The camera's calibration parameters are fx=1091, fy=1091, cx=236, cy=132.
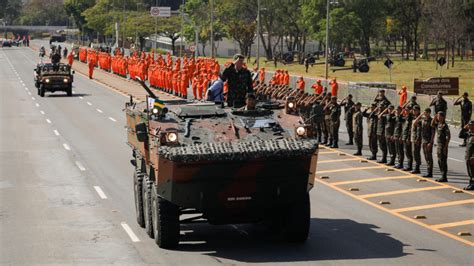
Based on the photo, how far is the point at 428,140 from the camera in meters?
26.8

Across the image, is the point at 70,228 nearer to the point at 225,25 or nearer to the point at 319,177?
the point at 319,177

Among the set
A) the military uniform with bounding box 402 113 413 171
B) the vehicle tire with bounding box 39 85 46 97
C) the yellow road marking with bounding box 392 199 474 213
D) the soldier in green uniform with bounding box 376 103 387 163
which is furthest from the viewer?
the vehicle tire with bounding box 39 85 46 97

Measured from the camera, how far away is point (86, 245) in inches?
703

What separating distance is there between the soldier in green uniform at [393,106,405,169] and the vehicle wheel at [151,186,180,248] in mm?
12381

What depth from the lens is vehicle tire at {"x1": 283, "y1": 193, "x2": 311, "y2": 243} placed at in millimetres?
17188

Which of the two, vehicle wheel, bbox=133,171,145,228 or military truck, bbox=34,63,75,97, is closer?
vehicle wheel, bbox=133,171,145,228

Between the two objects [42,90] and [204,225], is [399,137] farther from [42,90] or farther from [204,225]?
[42,90]

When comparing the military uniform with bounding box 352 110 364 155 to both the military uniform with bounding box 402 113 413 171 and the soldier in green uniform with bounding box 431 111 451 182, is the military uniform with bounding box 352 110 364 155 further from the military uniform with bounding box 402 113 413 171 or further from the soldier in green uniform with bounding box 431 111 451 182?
the soldier in green uniform with bounding box 431 111 451 182

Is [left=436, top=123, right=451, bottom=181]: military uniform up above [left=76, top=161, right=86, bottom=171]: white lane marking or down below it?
above

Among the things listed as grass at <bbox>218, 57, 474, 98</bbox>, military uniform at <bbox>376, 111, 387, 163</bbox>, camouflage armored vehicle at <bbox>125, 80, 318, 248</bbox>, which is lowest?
grass at <bbox>218, 57, 474, 98</bbox>

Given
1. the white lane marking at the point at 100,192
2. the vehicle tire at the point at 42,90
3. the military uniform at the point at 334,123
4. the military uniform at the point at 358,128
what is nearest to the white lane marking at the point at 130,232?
the white lane marking at the point at 100,192

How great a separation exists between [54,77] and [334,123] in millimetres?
27007

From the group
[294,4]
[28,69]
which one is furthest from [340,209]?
[294,4]

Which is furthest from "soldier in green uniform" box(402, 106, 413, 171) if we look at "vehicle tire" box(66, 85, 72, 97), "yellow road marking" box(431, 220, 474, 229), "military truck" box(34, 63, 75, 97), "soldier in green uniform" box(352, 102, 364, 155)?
"vehicle tire" box(66, 85, 72, 97)
